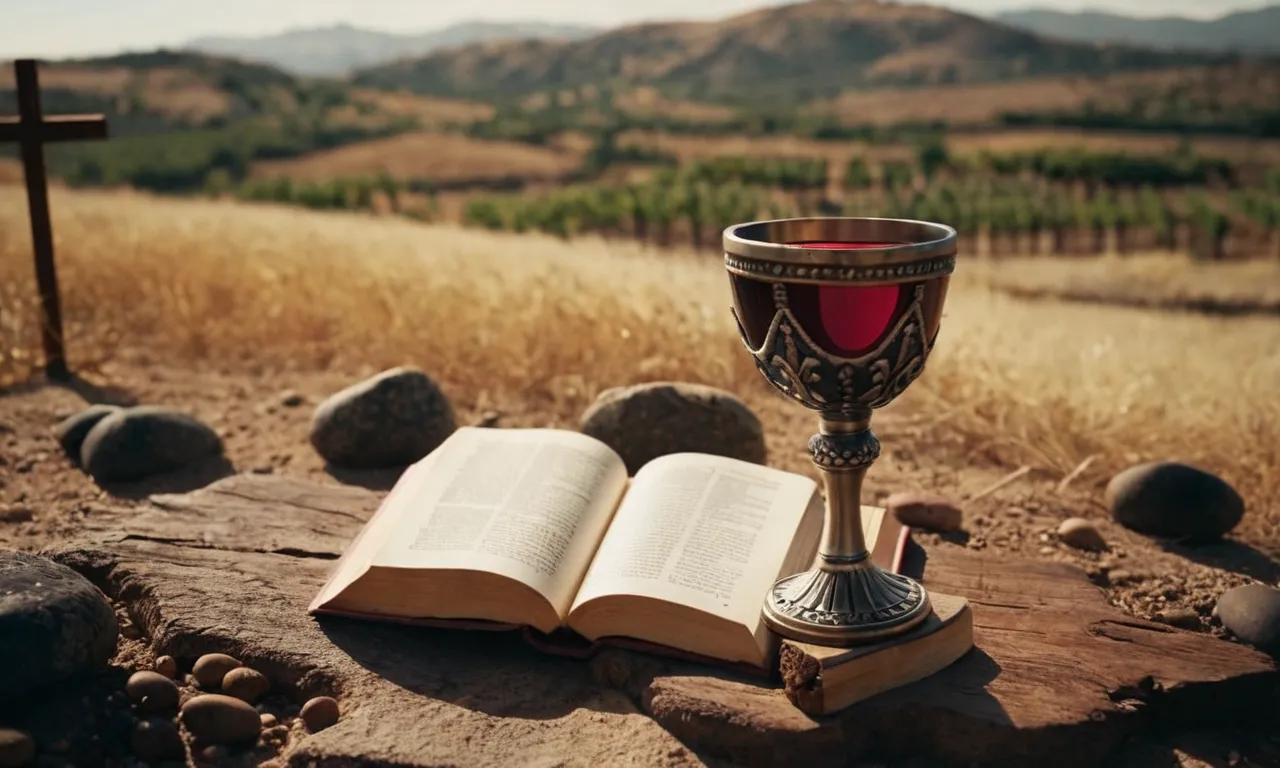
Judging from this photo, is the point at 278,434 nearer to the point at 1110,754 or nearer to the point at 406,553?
the point at 406,553

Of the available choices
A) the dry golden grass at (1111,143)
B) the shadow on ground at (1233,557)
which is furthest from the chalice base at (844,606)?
the dry golden grass at (1111,143)

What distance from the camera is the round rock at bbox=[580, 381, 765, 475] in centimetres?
404

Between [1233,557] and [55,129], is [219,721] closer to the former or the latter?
[1233,557]

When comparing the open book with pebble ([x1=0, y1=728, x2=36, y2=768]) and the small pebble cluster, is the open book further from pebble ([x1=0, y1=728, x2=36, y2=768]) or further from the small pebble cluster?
pebble ([x1=0, y1=728, x2=36, y2=768])

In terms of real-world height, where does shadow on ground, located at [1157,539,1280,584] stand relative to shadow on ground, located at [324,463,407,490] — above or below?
above

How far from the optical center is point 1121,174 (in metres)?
34.4

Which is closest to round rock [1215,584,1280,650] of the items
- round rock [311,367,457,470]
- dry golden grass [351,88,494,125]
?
round rock [311,367,457,470]

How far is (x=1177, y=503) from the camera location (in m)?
3.64

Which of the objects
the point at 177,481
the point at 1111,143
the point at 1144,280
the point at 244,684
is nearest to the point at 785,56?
the point at 1111,143

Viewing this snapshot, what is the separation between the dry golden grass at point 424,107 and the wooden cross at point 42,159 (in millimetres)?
56781

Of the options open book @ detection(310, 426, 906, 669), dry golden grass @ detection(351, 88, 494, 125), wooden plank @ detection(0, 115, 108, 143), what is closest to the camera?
open book @ detection(310, 426, 906, 669)

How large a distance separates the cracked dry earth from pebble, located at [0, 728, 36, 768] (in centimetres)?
7

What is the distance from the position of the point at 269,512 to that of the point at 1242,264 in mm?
20612

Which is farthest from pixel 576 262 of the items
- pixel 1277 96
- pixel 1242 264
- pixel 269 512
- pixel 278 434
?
pixel 1277 96
